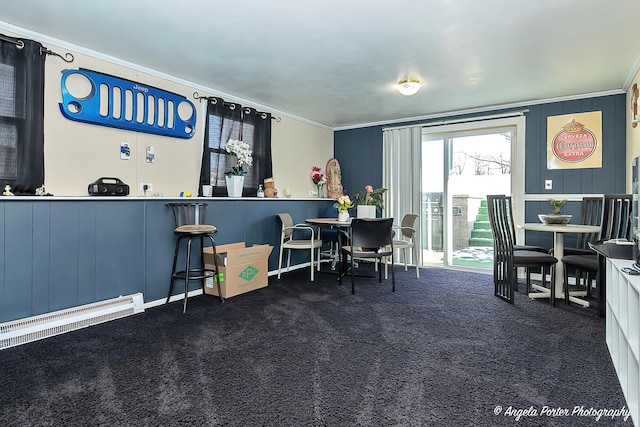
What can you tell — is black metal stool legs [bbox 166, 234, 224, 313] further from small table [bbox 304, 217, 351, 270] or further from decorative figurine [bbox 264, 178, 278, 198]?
small table [bbox 304, 217, 351, 270]

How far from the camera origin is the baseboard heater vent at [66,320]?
2.44 meters

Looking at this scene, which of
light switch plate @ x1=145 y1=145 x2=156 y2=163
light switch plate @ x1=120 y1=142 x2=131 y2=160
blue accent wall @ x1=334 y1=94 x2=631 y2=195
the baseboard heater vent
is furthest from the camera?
blue accent wall @ x1=334 y1=94 x2=631 y2=195

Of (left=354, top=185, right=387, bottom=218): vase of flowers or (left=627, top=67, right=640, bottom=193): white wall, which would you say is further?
(left=354, top=185, right=387, bottom=218): vase of flowers

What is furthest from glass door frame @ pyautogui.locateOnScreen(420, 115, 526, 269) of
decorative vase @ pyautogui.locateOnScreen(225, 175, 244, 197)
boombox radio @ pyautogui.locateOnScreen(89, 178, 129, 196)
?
boombox radio @ pyautogui.locateOnScreen(89, 178, 129, 196)

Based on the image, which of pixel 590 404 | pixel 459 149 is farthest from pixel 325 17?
pixel 459 149

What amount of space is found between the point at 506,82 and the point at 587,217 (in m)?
1.80

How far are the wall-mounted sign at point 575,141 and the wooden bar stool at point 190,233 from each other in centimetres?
427

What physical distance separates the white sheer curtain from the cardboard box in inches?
98.4

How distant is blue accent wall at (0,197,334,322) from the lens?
98.4 inches

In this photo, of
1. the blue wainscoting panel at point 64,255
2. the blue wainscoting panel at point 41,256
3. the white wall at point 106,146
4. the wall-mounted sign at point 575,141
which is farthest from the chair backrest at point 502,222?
the blue wainscoting panel at point 41,256

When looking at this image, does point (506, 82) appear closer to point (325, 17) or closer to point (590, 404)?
point (325, 17)

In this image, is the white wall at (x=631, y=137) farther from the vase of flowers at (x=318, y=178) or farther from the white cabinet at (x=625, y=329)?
the vase of flowers at (x=318, y=178)

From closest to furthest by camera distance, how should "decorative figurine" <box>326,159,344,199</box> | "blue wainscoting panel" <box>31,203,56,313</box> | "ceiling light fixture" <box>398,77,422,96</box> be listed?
"blue wainscoting panel" <box>31,203,56,313</box>, "ceiling light fixture" <box>398,77,422,96</box>, "decorative figurine" <box>326,159,344,199</box>

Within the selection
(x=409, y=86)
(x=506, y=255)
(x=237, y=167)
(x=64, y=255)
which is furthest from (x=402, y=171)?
(x=64, y=255)
